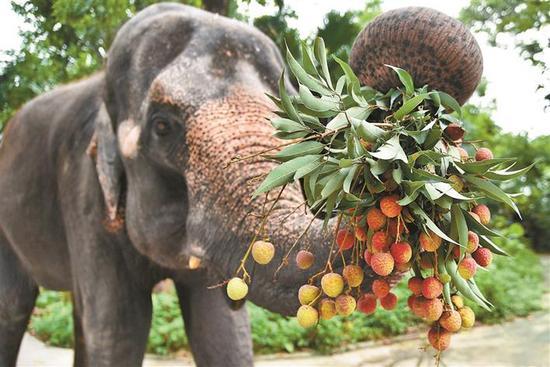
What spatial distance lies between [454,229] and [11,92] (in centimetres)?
288

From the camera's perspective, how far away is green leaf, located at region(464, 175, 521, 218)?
105 centimetres

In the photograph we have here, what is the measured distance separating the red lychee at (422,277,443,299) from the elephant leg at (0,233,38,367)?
2.59 metres

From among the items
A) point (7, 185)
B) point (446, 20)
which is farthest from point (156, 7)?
point (446, 20)

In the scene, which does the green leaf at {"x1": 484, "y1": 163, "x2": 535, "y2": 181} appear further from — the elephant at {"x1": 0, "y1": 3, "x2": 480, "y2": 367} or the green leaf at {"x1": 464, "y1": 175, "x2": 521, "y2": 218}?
the elephant at {"x1": 0, "y1": 3, "x2": 480, "y2": 367}

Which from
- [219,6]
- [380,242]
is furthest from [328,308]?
[219,6]

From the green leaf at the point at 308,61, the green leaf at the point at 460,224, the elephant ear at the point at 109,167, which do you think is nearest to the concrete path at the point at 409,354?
the elephant ear at the point at 109,167

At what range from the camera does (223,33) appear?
7.48 ft

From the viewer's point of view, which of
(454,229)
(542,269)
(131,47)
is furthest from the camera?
(542,269)

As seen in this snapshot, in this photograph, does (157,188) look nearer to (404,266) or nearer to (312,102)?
(312,102)

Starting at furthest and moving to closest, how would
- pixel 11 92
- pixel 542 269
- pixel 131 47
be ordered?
pixel 542 269 < pixel 11 92 < pixel 131 47

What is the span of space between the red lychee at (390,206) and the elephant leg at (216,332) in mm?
1669

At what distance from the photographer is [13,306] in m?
3.25

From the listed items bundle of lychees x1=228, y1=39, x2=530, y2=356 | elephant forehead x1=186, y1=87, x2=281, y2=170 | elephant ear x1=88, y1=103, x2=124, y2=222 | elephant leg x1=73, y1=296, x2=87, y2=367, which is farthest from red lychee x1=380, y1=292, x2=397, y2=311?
elephant leg x1=73, y1=296, x2=87, y2=367

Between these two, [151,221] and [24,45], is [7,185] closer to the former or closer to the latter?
[24,45]
